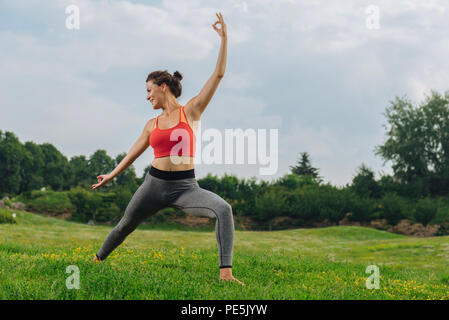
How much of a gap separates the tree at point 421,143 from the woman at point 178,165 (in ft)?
117

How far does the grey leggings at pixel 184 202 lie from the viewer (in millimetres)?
4719

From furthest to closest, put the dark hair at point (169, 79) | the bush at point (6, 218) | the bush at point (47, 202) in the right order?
the bush at point (47, 202) → the bush at point (6, 218) → the dark hair at point (169, 79)

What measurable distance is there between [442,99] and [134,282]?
42.9 m

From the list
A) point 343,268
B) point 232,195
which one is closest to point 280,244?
point 343,268

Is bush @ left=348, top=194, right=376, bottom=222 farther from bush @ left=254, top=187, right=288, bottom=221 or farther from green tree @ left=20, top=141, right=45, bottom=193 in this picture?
green tree @ left=20, top=141, right=45, bottom=193

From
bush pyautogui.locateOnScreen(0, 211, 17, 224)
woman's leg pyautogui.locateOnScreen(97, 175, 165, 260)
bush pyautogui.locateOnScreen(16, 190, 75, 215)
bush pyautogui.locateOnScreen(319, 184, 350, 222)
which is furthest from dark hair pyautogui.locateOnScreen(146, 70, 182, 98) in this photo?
bush pyautogui.locateOnScreen(16, 190, 75, 215)

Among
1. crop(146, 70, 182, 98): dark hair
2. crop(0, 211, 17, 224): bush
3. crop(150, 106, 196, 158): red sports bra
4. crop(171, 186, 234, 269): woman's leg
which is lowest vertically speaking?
crop(0, 211, 17, 224): bush

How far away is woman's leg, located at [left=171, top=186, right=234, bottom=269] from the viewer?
470cm

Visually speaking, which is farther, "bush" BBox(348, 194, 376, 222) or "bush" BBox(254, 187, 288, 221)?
"bush" BBox(348, 194, 376, 222)

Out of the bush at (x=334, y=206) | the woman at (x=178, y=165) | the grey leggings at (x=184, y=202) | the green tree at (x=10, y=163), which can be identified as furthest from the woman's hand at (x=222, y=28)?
the green tree at (x=10, y=163)

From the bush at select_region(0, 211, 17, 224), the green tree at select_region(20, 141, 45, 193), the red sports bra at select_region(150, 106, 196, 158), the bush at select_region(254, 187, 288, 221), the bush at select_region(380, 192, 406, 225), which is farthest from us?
the green tree at select_region(20, 141, 45, 193)

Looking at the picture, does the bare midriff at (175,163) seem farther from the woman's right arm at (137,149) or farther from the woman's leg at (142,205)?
the woman's right arm at (137,149)

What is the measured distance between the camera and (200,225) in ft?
85.5
